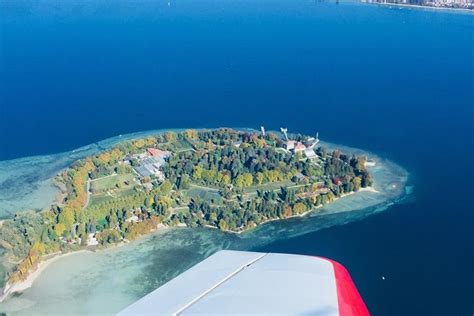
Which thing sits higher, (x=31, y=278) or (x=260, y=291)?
(x=260, y=291)

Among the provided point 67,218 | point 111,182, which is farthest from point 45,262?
point 111,182

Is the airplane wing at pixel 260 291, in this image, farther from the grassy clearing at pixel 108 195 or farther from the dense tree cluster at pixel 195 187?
the grassy clearing at pixel 108 195

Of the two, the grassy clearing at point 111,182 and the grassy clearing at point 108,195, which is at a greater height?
the grassy clearing at point 111,182

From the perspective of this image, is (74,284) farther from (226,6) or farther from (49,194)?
(226,6)

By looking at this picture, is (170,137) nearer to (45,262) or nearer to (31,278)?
(45,262)

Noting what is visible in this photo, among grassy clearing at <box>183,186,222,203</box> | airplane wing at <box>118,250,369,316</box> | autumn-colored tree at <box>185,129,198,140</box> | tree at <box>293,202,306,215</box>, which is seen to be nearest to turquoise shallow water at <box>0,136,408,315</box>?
tree at <box>293,202,306,215</box>

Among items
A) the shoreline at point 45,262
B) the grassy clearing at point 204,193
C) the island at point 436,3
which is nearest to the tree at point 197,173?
the grassy clearing at point 204,193

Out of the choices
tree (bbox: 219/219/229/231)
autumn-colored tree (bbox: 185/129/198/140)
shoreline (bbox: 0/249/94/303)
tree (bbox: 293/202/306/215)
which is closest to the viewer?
shoreline (bbox: 0/249/94/303)

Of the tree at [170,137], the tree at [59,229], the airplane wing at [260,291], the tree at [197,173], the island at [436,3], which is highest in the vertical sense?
the island at [436,3]

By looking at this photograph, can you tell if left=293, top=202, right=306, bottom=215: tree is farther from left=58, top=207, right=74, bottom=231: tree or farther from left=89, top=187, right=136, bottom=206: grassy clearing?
left=58, top=207, right=74, bottom=231: tree
